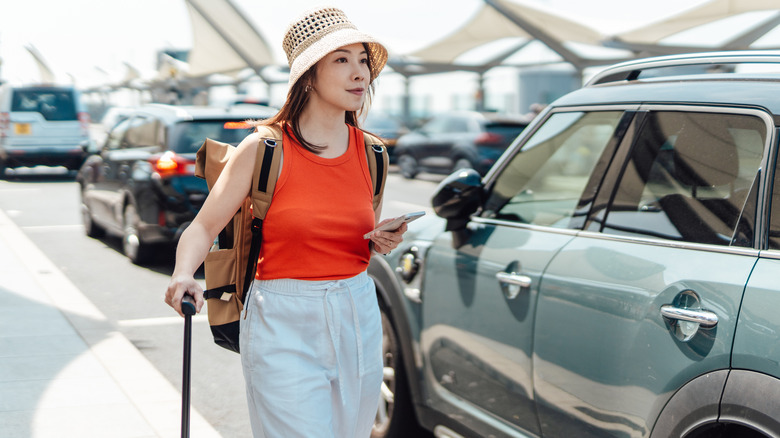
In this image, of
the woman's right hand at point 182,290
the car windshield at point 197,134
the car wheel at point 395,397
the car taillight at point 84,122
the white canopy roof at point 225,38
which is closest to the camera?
the woman's right hand at point 182,290

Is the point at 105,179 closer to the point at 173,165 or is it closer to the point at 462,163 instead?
the point at 173,165

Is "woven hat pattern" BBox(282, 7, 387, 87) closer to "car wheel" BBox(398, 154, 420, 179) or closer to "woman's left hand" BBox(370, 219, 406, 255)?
"woman's left hand" BBox(370, 219, 406, 255)

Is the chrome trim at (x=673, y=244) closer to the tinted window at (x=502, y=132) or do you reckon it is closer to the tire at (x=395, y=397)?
the tire at (x=395, y=397)

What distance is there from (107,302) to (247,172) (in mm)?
5645

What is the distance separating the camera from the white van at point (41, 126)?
1992 cm

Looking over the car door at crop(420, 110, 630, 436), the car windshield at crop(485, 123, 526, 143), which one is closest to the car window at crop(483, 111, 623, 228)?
the car door at crop(420, 110, 630, 436)

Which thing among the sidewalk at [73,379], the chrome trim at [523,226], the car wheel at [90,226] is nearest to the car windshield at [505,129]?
the car wheel at [90,226]

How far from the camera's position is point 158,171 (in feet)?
28.6

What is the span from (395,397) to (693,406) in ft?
5.57

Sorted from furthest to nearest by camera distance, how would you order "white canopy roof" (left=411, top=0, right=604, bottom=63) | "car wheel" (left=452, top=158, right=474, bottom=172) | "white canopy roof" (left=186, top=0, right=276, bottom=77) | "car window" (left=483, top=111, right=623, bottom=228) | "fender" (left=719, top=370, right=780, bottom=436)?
"white canopy roof" (left=186, top=0, right=276, bottom=77) < "white canopy roof" (left=411, top=0, right=604, bottom=63) < "car wheel" (left=452, top=158, right=474, bottom=172) < "car window" (left=483, top=111, right=623, bottom=228) < "fender" (left=719, top=370, right=780, bottom=436)

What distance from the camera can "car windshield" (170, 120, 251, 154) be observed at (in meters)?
8.73

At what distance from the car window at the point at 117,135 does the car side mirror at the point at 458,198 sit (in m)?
7.43

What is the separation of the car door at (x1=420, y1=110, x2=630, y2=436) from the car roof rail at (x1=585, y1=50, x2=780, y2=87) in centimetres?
20

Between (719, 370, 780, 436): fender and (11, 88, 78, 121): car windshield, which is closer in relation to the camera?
(719, 370, 780, 436): fender
